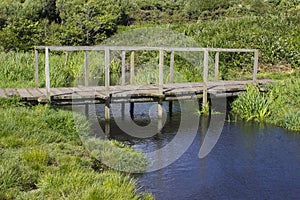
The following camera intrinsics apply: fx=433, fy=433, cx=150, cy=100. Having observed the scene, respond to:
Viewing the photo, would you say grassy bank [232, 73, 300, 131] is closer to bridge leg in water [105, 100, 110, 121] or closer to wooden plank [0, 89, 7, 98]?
bridge leg in water [105, 100, 110, 121]

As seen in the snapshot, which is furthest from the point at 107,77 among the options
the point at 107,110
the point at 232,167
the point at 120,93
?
the point at 232,167

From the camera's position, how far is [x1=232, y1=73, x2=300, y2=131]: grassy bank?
11.7m

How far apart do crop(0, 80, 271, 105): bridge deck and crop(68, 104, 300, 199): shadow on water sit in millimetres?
850

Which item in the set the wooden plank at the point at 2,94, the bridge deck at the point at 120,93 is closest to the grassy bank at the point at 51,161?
the wooden plank at the point at 2,94

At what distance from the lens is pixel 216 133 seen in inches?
416

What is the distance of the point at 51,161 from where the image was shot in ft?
22.0

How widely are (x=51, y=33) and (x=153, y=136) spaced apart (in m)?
18.0

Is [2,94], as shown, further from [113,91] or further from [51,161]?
[51,161]

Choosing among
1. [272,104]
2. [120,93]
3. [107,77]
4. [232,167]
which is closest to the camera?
[232,167]

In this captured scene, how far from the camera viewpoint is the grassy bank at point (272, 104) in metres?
11.7

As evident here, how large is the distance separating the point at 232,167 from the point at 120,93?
403 cm

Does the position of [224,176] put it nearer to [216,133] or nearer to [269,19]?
[216,133]

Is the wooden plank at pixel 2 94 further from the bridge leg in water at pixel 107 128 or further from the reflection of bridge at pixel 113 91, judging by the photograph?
the bridge leg in water at pixel 107 128

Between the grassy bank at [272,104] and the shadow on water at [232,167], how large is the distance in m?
0.70
